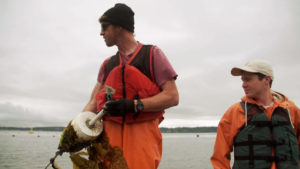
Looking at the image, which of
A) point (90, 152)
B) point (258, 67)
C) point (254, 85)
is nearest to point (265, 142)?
point (254, 85)

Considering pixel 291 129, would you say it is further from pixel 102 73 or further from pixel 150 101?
pixel 102 73

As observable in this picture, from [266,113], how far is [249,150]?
0.55 meters

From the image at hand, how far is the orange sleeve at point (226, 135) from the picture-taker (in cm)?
327

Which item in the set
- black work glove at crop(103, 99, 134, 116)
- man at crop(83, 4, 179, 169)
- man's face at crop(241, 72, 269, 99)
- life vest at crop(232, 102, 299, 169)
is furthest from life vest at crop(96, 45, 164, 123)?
man's face at crop(241, 72, 269, 99)

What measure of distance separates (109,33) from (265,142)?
2312 mm

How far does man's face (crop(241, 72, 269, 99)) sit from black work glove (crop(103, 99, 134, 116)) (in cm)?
182

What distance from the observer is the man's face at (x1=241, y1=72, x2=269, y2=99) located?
3.38 metres

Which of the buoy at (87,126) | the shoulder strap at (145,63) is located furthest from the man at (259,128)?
the buoy at (87,126)

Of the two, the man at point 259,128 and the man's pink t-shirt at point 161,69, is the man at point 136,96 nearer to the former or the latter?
the man's pink t-shirt at point 161,69

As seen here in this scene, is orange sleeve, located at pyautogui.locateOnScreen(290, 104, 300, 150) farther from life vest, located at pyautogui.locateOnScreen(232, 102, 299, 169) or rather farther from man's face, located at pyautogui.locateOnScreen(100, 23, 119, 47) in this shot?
man's face, located at pyautogui.locateOnScreen(100, 23, 119, 47)

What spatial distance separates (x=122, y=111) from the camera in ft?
7.63

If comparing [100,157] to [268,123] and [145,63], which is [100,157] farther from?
[268,123]

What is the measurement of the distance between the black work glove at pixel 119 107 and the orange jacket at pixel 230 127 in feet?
5.11

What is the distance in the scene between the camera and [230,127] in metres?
3.36
